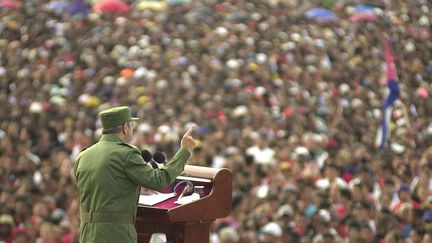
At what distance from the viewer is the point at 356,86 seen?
17.4 meters

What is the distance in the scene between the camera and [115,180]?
590 cm

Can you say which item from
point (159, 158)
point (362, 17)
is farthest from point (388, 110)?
point (159, 158)

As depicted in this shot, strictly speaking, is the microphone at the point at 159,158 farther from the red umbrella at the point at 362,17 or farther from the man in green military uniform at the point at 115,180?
the red umbrella at the point at 362,17

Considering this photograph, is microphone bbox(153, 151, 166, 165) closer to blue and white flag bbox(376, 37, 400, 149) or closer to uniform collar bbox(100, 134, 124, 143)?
uniform collar bbox(100, 134, 124, 143)

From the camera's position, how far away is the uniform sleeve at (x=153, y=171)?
228 inches

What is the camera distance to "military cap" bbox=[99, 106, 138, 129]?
591 centimetres

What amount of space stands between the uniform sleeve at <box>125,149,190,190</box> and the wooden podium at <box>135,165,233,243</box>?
6.7 inches

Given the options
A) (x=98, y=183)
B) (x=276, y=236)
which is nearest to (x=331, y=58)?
(x=276, y=236)

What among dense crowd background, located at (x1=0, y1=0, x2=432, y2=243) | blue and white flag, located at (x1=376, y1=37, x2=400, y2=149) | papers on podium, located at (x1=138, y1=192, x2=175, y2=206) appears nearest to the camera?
papers on podium, located at (x1=138, y1=192, x2=175, y2=206)

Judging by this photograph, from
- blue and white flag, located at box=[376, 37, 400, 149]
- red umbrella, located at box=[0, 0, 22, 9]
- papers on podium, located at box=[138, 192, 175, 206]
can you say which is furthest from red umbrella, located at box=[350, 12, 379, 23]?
papers on podium, located at box=[138, 192, 175, 206]

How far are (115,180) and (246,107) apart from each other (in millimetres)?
10055

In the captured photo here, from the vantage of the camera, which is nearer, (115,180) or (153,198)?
(115,180)

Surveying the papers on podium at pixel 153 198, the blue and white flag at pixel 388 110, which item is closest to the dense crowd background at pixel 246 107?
the blue and white flag at pixel 388 110

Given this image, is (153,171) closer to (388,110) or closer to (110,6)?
(388,110)
